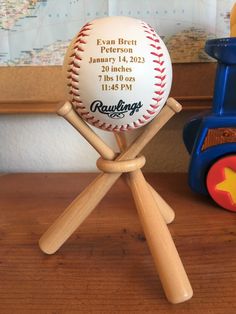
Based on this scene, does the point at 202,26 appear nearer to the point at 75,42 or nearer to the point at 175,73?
the point at 175,73

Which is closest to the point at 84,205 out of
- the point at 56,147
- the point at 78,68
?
the point at 78,68

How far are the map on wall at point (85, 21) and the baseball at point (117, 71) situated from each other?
284 millimetres

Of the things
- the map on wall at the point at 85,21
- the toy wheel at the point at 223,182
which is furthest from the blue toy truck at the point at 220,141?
the map on wall at the point at 85,21

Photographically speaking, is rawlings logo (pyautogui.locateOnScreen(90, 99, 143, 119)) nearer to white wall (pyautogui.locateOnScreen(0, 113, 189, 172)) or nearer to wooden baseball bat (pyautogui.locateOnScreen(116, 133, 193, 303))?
wooden baseball bat (pyautogui.locateOnScreen(116, 133, 193, 303))

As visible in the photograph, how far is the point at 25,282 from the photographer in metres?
0.39

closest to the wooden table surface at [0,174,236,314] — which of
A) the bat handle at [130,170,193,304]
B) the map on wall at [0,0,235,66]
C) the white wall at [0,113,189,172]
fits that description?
the bat handle at [130,170,193,304]

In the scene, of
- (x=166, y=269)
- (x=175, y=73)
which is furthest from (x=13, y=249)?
(x=175, y=73)

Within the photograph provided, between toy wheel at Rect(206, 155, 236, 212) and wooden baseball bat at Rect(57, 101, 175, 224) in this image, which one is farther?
toy wheel at Rect(206, 155, 236, 212)

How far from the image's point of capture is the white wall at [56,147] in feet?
2.38

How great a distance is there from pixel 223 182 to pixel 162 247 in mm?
198

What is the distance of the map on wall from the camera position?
64 cm

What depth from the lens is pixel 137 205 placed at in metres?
0.43

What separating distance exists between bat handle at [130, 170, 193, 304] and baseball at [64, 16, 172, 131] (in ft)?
0.31

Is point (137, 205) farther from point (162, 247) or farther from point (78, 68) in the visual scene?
point (78, 68)
